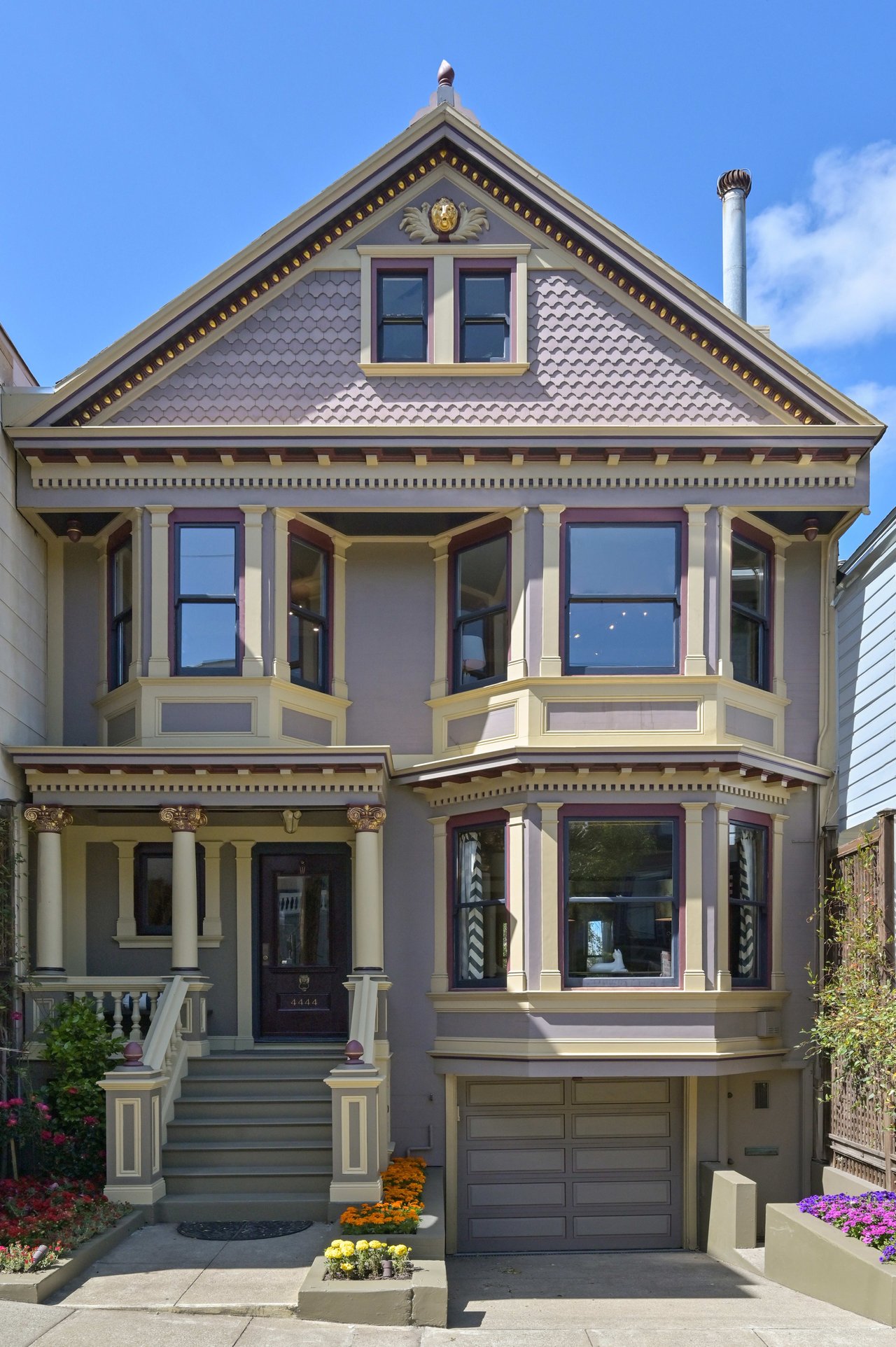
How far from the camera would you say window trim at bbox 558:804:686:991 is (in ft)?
Result: 41.9

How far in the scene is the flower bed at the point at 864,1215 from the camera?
10.2 m

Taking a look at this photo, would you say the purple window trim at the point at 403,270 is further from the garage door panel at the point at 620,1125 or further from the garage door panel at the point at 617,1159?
the garage door panel at the point at 617,1159

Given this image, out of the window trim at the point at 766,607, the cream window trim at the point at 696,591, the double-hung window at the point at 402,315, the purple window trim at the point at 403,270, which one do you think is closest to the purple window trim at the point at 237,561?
the purple window trim at the point at 403,270

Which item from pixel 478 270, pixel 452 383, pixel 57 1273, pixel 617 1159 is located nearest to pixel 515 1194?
pixel 617 1159

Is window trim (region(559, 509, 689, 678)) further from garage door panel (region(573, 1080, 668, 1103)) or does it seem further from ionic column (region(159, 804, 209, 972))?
garage door panel (region(573, 1080, 668, 1103))

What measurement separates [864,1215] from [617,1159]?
3.45 m

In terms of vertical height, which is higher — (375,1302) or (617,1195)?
(375,1302)

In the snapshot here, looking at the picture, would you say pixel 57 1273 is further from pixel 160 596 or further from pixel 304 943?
pixel 160 596

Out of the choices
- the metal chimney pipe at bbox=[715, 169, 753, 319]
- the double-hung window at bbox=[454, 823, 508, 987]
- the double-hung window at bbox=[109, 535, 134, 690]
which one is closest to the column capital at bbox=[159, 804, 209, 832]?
the double-hung window at bbox=[109, 535, 134, 690]

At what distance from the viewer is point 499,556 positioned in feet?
44.9

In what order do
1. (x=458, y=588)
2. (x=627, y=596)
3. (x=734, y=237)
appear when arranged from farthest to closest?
(x=734, y=237), (x=458, y=588), (x=627, y=596)

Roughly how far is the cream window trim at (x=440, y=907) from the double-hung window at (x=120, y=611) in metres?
3.77

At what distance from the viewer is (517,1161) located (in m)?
13.5

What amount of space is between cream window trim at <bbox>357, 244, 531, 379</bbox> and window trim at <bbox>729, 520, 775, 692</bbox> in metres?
2.92
